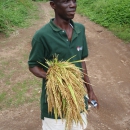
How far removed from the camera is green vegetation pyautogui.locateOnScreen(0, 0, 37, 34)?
714 cm

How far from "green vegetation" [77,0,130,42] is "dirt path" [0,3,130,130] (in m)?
0.27

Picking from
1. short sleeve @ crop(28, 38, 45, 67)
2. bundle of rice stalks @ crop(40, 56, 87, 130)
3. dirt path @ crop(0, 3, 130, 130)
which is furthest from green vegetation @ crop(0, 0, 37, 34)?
bundle of rice stalks @ crop(40, 56, 87, 130)

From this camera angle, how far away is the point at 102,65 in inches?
204

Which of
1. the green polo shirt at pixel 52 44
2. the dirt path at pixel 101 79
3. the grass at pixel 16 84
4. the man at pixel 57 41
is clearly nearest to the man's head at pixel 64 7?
the man at pixel 57 41

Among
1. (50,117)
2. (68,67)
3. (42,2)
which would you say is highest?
(68,67)

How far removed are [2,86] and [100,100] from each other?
1.69 meters

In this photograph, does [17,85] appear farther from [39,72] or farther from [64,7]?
[64,7]

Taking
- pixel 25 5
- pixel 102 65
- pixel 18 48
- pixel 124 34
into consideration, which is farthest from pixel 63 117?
pixel 25 5

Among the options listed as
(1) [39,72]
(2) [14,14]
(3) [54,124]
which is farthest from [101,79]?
(2) [14,14]

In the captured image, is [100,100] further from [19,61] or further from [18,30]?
[18,30]

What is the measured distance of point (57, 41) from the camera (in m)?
1.76

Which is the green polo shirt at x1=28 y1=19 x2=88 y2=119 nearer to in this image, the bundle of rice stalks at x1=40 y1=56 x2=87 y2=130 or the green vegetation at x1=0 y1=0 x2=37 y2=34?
the bundle of rice stalks at x1=40 y1=56 x2=87 y2=130

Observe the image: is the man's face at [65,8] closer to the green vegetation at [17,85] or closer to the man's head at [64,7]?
the man's head at [64,7]

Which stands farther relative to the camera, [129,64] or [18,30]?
[18,30]
